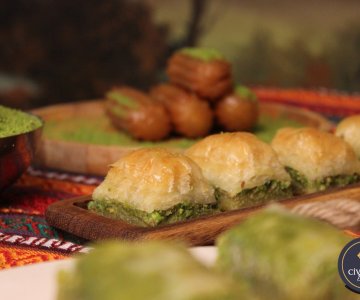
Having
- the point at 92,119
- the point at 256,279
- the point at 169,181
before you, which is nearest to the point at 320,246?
the point at 256,279

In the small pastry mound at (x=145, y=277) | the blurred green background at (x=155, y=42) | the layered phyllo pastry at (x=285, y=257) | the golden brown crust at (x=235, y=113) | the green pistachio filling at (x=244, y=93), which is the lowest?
the blurred green background at (x=155, y=42)

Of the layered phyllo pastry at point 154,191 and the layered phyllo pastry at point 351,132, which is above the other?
the layered phyllo pastry at point 154,191

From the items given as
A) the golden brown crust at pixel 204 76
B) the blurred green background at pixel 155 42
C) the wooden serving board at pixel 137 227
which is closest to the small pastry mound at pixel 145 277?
the wooden serving board at pixel 137 227

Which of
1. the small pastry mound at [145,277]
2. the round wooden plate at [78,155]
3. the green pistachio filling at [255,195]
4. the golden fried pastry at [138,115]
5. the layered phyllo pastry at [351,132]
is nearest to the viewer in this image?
the small pastry mound at [145,277]

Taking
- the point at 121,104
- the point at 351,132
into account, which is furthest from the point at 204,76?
the point at 351,132

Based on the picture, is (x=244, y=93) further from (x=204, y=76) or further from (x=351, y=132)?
(x=351, y=132)

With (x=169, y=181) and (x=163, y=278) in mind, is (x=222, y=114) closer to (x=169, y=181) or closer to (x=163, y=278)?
(x=169, y=181)

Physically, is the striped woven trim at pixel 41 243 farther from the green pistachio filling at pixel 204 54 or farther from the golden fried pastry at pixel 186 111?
the green pistachio filling at pixel 204 54
